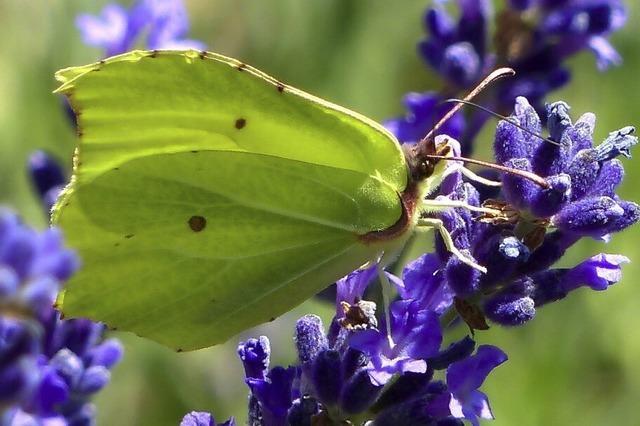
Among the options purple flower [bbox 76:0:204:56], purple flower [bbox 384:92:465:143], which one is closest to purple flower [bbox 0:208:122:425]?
purple flower [bbox 384:92:465:143]

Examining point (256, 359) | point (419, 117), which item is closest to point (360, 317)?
point (256, 359)

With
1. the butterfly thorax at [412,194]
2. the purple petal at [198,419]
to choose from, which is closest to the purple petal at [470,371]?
the butterfly thorax at [412,194]

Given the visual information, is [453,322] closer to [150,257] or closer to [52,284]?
[150,257]

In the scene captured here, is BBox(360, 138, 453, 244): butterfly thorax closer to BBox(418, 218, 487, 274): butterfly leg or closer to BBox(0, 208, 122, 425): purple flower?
BBox(418, 218, 487, 274): butterfly leg

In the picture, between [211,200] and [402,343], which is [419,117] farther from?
[402,343]

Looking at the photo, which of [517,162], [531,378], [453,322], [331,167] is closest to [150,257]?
[331,167]

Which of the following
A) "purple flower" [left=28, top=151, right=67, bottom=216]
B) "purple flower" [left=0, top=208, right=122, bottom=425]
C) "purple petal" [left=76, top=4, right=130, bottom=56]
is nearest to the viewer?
"purple flower" [left=0, top=208, right=122, bottom=425]
